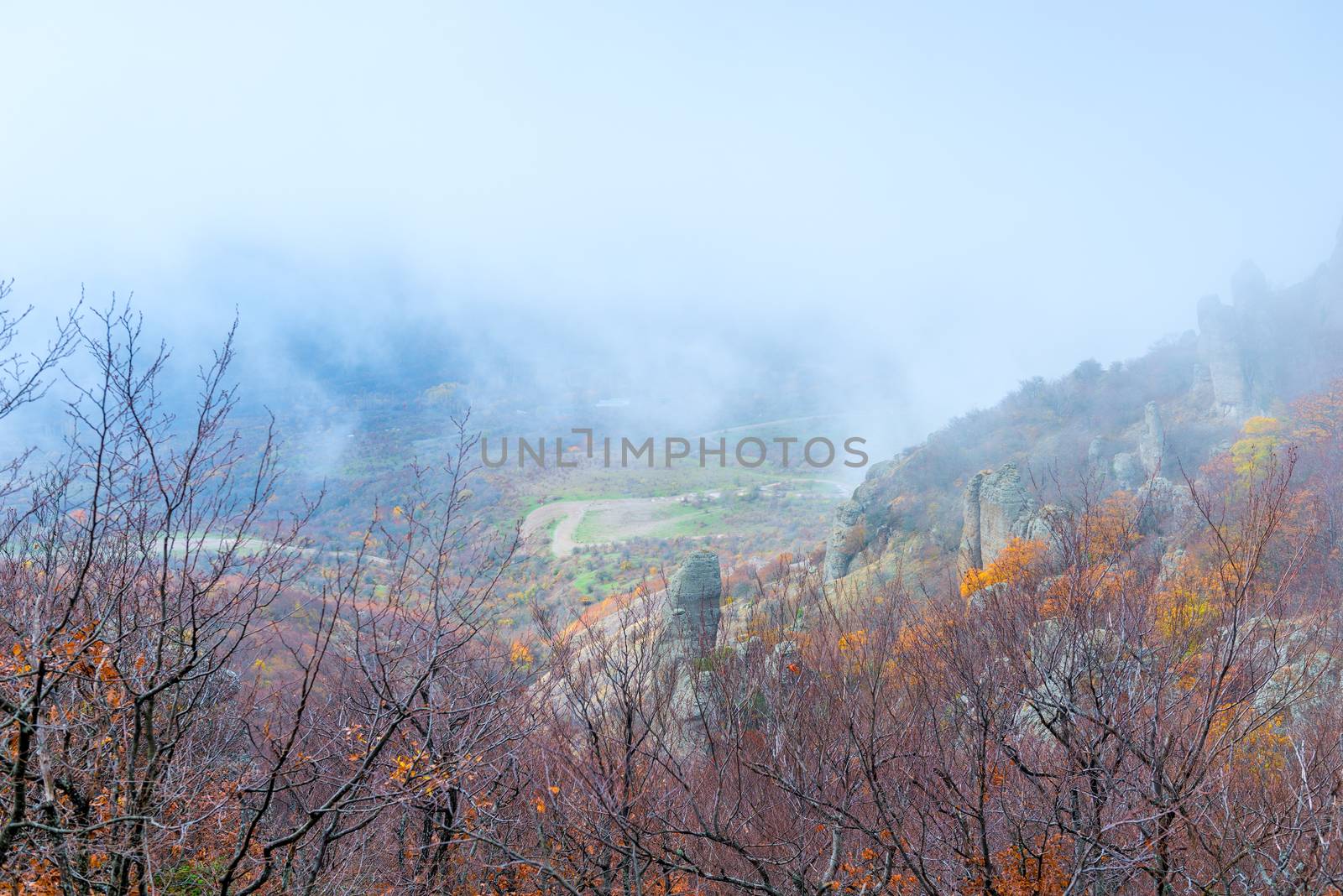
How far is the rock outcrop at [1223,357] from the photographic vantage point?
201 feet

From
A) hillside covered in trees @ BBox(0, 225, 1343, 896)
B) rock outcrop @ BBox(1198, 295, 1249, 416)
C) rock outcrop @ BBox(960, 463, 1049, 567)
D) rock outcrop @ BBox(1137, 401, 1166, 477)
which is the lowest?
hillside covered in trees @ BBox(0, 225, 1343, 896)

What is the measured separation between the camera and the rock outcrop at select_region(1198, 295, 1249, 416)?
2414 inches

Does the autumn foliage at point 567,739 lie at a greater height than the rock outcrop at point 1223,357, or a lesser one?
lesser

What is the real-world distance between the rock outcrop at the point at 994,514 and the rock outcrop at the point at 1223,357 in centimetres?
3690

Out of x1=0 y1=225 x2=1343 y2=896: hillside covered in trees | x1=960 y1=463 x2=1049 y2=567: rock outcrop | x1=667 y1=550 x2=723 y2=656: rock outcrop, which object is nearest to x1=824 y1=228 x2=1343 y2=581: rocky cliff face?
x1=960 y1=463 x2=1049 y2=567: rock outcrop

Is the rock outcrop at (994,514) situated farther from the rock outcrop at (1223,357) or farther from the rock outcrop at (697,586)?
the rock outcrop at (1223,357)

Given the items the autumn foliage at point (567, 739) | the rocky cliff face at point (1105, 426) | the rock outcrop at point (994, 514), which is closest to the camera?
the autumn foliage at point (567, 739)

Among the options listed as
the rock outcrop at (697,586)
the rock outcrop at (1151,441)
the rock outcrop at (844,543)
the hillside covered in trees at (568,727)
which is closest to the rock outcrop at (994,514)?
the rock outcrop at (844,543)

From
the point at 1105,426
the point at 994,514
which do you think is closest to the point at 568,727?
the point at 994,514

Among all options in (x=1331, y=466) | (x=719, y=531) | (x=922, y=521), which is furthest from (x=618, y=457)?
(x=1331, y=466)

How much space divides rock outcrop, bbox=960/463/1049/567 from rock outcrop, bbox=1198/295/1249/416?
121ft

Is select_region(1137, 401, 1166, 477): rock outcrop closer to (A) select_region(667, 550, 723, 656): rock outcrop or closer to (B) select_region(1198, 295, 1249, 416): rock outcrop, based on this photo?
(B) select_region(1198, 295, 1249, 416): rock outcrop

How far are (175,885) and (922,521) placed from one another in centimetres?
4752

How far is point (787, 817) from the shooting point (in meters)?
10.1
